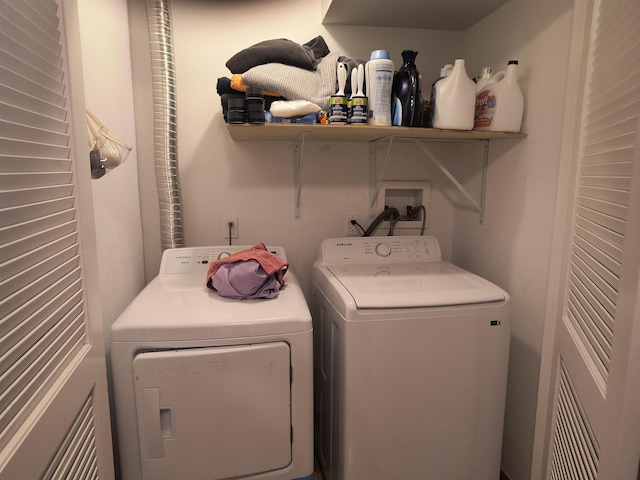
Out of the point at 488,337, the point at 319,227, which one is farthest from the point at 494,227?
the point at 319,227

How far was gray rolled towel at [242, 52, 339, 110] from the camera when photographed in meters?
1.54

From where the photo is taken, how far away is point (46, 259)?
0.78m

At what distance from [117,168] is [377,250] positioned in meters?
1.25

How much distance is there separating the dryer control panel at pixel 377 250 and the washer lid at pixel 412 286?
0.15 ft

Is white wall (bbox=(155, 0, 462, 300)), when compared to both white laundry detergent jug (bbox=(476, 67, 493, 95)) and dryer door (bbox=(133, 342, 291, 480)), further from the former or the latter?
dryer door (bbox=(133, 342, 291, 480))

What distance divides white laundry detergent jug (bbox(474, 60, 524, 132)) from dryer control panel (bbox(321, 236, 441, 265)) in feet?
2.16

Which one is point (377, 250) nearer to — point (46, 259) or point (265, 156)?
point (265, 156)

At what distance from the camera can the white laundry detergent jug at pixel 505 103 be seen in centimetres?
161

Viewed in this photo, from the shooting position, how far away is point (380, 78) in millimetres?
1547

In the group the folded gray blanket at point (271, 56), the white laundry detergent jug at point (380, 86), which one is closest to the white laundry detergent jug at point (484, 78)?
the white laundry detergent jug at point (380, 86)

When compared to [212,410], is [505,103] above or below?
above

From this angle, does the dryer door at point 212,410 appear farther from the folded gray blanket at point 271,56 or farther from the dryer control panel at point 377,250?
the folded gray blanket at point 271,56

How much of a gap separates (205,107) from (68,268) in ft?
4.38

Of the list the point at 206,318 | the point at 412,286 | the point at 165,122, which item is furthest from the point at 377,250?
the point at 165,122
